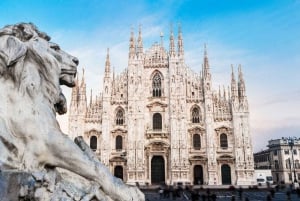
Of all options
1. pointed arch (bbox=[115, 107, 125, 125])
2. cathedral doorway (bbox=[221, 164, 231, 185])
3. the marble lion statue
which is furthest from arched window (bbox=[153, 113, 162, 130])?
the marble lion statue

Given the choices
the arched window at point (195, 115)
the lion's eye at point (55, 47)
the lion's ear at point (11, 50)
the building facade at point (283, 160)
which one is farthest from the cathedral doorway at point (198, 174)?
the lion's ear at point (11, 50)

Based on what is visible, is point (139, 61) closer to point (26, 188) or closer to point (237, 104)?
point (237, 104)

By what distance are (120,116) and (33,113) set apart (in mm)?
29972

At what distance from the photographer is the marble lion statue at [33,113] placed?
2.71 meters

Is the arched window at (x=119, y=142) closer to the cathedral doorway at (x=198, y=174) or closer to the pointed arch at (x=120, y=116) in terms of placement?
the pointed arch at (x=120, y=116)

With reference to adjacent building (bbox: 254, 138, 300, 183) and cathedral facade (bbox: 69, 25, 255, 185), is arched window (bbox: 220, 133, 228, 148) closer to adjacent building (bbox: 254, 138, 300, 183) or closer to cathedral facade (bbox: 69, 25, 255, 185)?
cathedral facade (bbox: 69, 25, 255, 185)

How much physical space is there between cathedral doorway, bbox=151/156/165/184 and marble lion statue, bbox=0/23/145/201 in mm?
28792

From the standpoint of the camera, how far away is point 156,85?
33344 mm

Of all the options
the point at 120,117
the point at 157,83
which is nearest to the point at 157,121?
the point at 120,117

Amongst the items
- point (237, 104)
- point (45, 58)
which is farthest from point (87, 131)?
point (45, 58)

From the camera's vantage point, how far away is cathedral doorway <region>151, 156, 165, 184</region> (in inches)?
1231

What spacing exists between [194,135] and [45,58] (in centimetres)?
2950

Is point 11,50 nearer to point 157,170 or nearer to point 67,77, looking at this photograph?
point 67,77

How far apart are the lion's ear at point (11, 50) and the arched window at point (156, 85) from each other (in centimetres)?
3019
